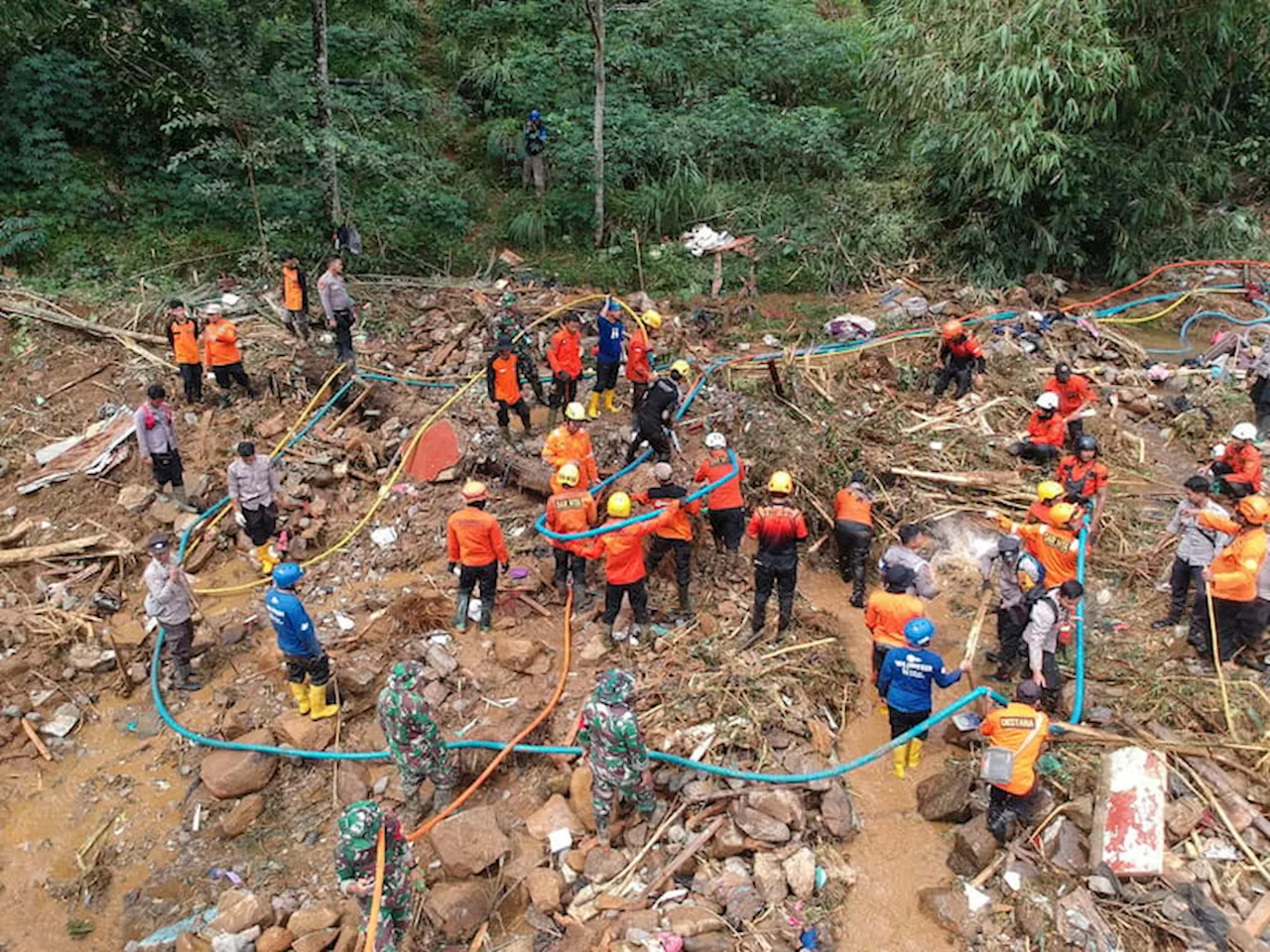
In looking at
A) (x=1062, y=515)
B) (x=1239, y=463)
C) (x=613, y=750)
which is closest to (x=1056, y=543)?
(x=1062, y=515)

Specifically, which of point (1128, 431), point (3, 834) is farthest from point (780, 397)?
point (3, 834)

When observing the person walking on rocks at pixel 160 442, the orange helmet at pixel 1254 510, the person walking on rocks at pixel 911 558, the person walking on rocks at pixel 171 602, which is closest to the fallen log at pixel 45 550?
the person walking on rocks at pixel 160 442

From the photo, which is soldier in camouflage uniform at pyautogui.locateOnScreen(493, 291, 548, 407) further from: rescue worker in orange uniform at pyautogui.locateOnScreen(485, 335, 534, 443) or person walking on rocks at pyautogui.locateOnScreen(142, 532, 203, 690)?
person walking on rocks at pyautogui.locateOnScreen(142, 532, 203, 690)

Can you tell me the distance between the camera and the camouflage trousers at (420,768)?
22.7ft

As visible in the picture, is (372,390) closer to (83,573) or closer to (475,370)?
(475,370)

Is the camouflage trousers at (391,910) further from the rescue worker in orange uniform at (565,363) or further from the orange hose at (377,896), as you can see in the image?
the rescue worker in orange uniform at (565,363)

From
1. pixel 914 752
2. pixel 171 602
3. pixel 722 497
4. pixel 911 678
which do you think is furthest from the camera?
pixel 722 497

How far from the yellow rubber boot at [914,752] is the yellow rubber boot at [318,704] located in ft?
16.4

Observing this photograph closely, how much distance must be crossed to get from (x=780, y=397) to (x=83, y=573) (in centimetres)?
840

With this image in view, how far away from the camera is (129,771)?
7.79 m

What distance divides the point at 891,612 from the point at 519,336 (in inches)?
263

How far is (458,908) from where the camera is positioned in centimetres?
622

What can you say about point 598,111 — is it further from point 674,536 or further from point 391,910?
point 391,910

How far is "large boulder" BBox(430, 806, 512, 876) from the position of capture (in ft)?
21.4
